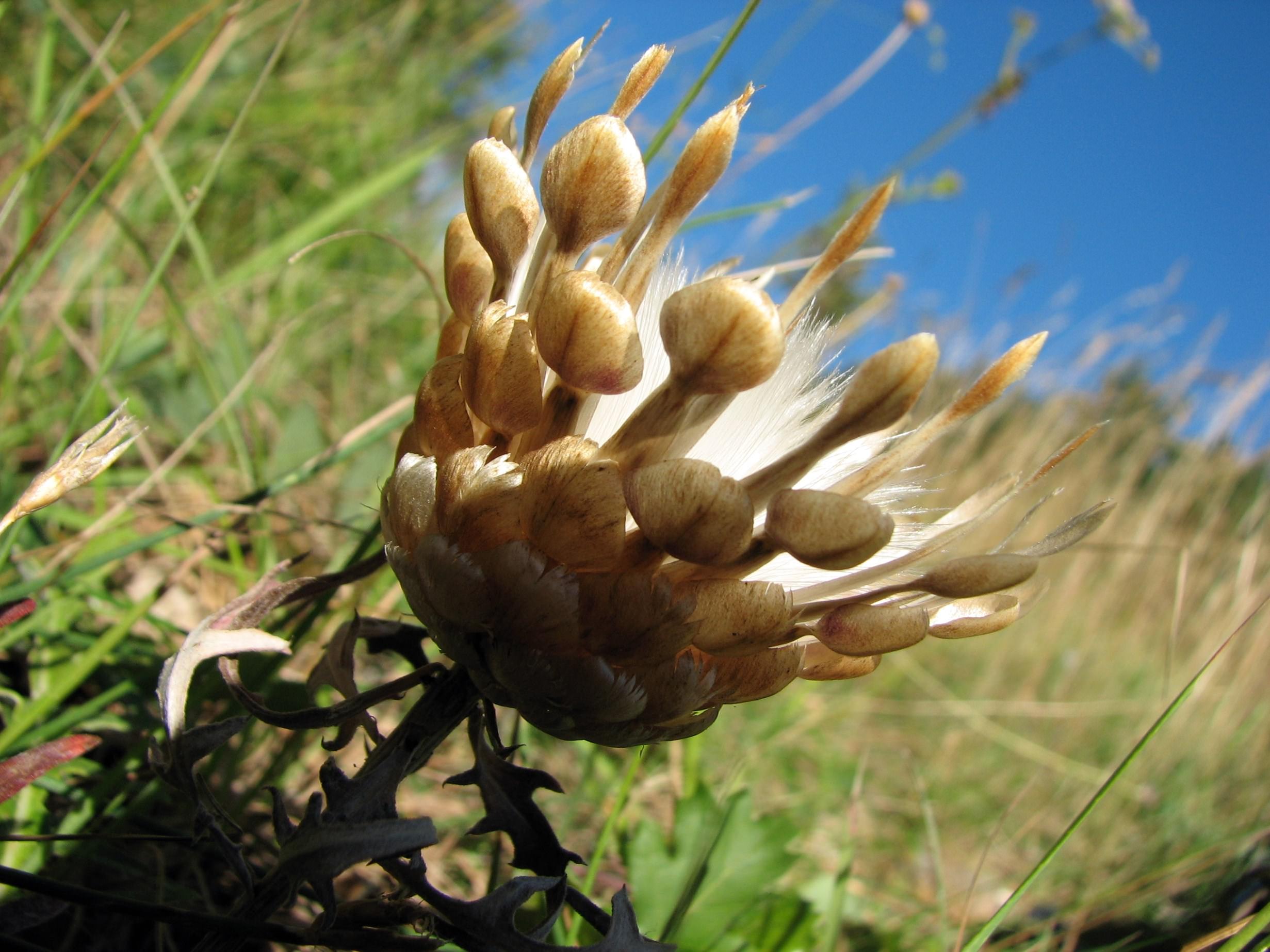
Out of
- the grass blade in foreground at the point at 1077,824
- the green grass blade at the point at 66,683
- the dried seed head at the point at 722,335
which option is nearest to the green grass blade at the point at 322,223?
the green grass blade at the point at 66,683

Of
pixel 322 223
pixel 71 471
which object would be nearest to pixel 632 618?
pixel 71 471

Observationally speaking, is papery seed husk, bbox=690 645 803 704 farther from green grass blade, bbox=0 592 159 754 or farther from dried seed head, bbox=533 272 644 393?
green grass blade, bbox=0 592 159 754

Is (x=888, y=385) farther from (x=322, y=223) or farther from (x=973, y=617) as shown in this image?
(x=322, y=223)

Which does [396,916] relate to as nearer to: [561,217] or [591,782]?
[561,217]

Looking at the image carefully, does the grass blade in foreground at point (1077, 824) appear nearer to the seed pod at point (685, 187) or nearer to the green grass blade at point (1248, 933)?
the green grass blade at point (1248, 933)

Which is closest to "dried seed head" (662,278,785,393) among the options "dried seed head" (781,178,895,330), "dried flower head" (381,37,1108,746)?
"dried flower head" (381,37,1108,746)

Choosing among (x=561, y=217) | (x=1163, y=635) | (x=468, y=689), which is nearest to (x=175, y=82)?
(x=561, y=217)
